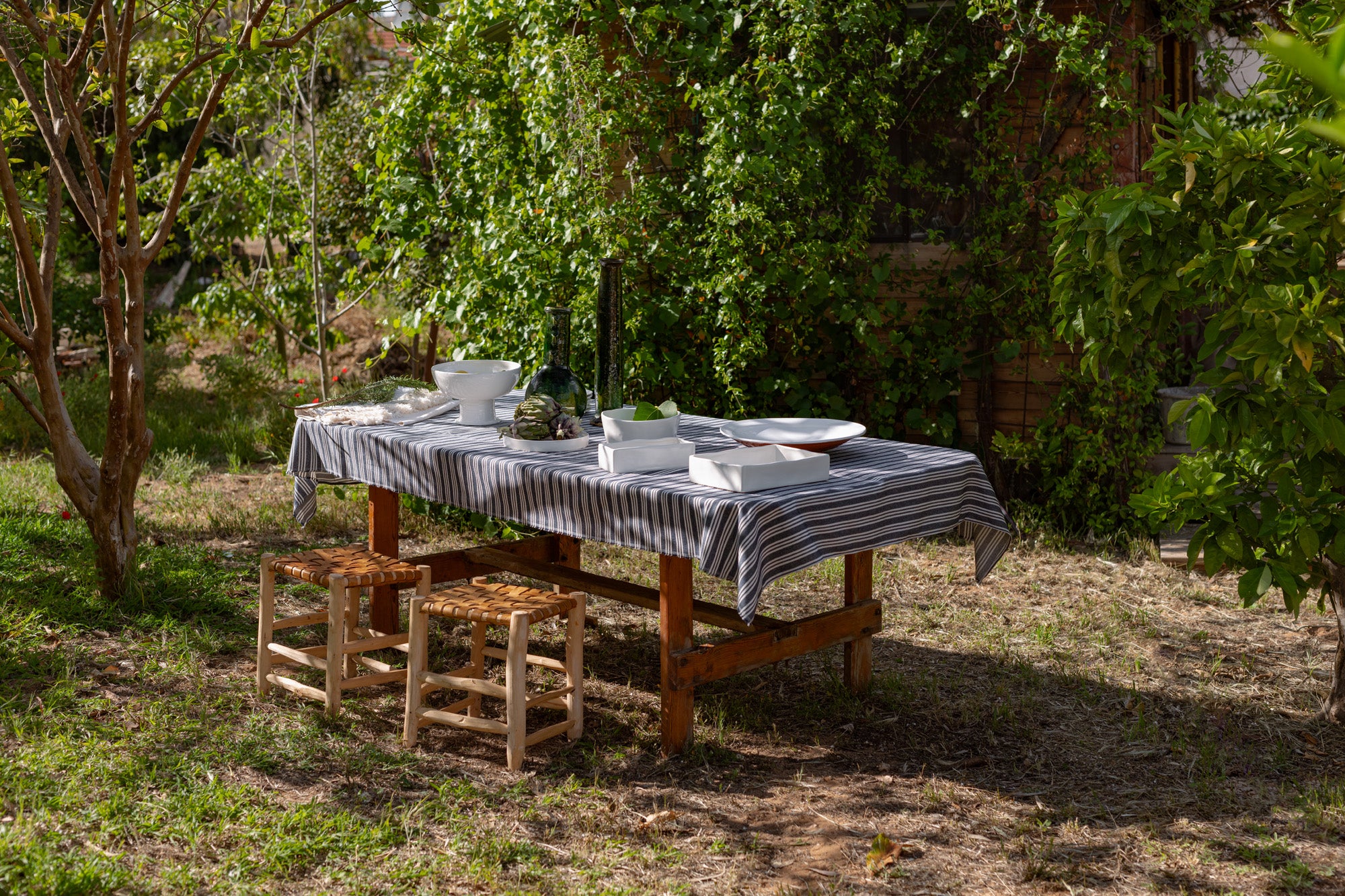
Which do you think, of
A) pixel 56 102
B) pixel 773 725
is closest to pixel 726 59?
pixel 56 102

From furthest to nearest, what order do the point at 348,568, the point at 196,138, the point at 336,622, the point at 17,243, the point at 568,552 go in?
the point at 568,552 < the point at 17,243 < the point at 196,138 < the point at 348,568 < the point at 336,622

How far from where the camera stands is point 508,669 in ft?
11.1

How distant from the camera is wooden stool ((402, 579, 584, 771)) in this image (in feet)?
11.1

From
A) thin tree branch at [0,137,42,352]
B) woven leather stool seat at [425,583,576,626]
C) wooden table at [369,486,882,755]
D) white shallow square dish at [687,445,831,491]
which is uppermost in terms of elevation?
thin tree branch at [0,137,42,352]

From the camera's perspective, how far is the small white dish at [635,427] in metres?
3.49

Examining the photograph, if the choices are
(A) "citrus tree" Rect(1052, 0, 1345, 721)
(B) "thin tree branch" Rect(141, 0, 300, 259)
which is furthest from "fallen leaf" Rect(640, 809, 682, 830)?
(B) "thin tree branch" Rect(141, 0, 300, 259)

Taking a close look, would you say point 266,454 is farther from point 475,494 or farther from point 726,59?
point 475,494

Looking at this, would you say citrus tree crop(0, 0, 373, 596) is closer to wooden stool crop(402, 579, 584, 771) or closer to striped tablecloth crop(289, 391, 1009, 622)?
striped tablecloth crop(289, 391, 1009, 622)

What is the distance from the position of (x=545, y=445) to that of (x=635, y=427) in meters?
0.35

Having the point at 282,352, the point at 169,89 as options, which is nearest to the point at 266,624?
the point at 169,89

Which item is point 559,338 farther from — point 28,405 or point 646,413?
point 28,405

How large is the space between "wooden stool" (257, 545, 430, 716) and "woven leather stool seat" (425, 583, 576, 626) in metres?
0.14

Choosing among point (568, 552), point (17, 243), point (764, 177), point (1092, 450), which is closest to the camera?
point (17, 243)

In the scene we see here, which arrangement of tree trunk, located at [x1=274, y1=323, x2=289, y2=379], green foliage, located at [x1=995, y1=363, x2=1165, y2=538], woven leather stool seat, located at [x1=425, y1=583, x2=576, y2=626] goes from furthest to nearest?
tree trunk, located at [x1=274, y1=323, x2=289, y2=379] < green foliage, located at [x1=995, y1=363, x2=1165, y2=538] < woven leather stool seat, located at [x1=425, y1=583, x2=576, y2=626]
